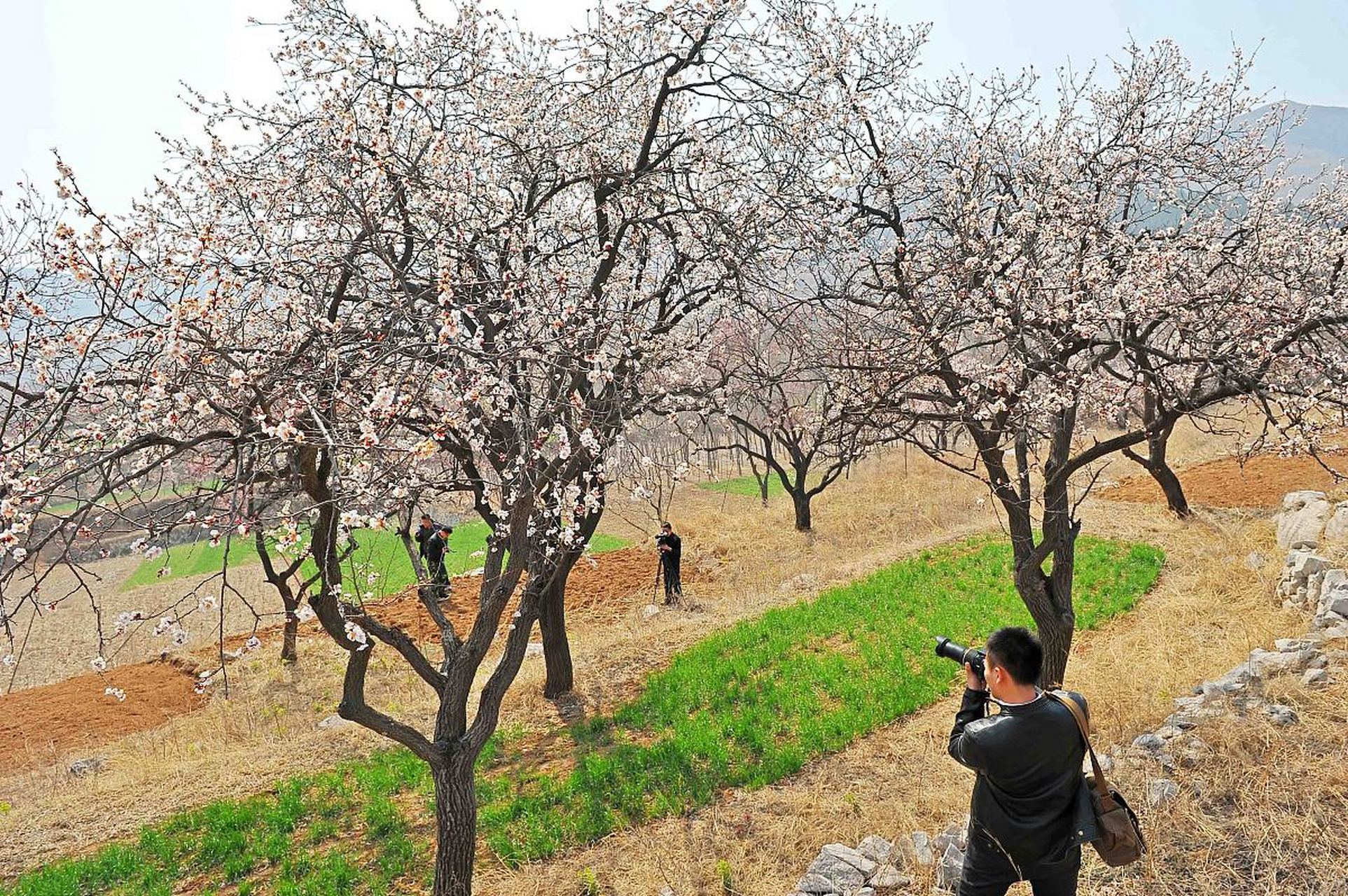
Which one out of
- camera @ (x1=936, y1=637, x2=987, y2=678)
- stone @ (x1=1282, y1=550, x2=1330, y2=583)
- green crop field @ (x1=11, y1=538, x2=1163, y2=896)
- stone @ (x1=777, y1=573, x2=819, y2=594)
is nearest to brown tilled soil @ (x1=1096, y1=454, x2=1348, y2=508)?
stone @ (x1=1282, y1=550, x2=1330, y2=583)

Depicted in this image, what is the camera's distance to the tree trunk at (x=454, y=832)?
17.4 feet

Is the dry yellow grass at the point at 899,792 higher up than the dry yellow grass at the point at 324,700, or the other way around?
the dry yellow grass at the point at 324,700

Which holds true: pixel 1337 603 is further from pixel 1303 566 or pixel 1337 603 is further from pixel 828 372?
pixel 828 372

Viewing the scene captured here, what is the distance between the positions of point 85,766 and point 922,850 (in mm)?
10981

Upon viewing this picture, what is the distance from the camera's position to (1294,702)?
17.9 ft

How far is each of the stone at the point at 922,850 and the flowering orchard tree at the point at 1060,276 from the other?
2589 millimetres

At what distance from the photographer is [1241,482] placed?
16250 millimetres

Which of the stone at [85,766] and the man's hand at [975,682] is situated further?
the stone at [85,766]

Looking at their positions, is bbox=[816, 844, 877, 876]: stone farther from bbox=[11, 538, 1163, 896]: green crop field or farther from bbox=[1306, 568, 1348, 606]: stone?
bbox=[1306, 568, 1348, 606]: stone

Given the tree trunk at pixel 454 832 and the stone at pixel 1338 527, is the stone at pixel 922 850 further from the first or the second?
the stone at pixel 1338 527

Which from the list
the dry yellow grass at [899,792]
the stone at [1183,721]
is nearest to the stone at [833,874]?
the dry yellow grass at [899,792]

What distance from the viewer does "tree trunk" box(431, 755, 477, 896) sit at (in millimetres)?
5305

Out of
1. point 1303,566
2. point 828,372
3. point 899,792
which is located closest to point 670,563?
point 828,372

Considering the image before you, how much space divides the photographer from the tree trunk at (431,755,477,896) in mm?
3776
